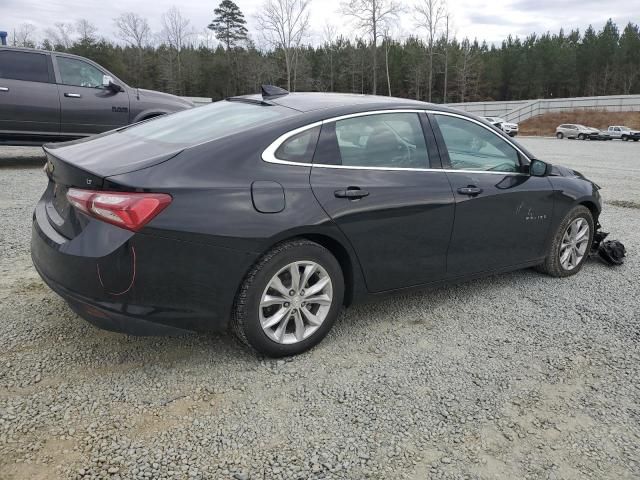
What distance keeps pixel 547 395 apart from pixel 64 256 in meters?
2.67

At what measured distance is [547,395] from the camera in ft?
9.35

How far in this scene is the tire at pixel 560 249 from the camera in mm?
4543

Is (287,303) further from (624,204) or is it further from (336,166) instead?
(624,204)

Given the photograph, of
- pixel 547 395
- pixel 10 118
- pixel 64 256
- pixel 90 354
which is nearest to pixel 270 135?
pixel 64 256

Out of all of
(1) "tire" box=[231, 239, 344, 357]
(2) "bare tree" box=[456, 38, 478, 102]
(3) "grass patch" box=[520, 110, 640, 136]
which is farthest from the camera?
(2) "bare tree" box=[456, 38, 478, 102]

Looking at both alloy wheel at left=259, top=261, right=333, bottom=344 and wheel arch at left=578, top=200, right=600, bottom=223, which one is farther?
wheel arch at left=578, top=200, right=600, bottom=223

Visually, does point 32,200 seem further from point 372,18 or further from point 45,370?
point 372,18

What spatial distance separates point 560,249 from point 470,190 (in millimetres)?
1417

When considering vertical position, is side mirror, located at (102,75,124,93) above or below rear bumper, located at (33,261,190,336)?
above

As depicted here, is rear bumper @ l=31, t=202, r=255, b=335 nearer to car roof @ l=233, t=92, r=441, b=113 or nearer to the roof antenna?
car roof @ l=233, t=92, r=441, b=113

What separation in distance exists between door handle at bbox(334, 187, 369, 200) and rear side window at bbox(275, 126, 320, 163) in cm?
26

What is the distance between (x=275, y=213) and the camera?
112 inches

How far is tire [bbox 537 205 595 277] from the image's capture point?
454 centimetres

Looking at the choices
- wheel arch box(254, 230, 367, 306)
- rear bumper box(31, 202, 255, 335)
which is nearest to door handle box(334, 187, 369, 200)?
wheel arch box(254, 230, 367, 306)
